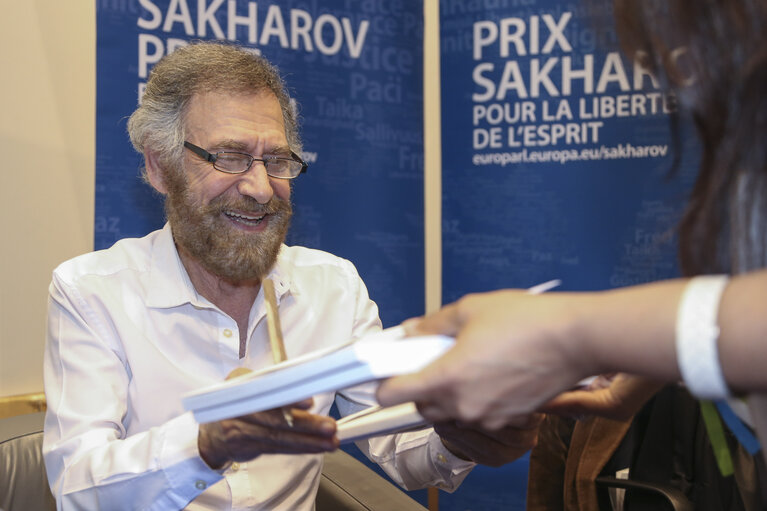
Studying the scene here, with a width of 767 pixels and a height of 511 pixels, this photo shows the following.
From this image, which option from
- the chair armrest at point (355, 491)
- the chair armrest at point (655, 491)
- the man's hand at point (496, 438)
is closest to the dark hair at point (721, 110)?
the man's hand at point (496, 438)

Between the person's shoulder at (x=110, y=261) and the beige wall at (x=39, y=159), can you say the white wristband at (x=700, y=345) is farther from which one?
the beige wall at (x=39, y=159)

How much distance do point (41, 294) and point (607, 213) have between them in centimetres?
226

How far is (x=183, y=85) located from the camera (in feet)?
6.36

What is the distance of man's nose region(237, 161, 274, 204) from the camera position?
1.90 metres

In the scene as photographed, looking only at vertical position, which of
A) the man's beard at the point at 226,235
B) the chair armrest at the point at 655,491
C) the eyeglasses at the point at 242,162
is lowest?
the chair armrest at the point at 655,491

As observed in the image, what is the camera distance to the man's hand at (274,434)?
97 cm

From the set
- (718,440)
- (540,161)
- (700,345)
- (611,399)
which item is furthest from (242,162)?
(540,161)

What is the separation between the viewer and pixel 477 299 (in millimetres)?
725

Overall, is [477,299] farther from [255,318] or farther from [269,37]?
[269,37]

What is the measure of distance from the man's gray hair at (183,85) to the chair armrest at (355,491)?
0.97 metres

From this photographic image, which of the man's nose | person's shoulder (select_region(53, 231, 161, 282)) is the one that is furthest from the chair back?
the man's nose

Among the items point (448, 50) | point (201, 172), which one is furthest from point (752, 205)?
point (448, 50)

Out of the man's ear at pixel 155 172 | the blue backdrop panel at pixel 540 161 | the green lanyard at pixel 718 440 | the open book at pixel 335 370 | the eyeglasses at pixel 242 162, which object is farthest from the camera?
the blue backdrop panel at pixel 540 161

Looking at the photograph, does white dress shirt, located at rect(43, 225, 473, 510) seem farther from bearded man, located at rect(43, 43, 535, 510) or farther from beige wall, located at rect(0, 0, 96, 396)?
beige wall, located at rect(0, 0, 96, 396)
